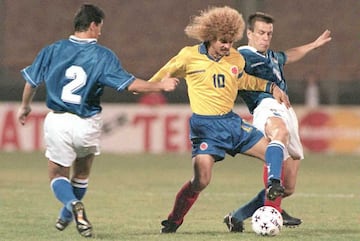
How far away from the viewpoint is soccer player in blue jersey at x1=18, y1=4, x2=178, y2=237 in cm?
813

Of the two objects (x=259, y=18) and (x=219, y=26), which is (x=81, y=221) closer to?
(x=219, y=26)

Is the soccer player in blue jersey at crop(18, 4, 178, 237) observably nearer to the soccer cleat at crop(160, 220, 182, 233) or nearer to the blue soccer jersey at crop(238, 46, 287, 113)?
the soccer cleat at crop(160, 220, 182, 233)

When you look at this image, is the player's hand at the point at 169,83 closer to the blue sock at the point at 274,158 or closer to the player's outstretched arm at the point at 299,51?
the blue sock at the point at 274,158

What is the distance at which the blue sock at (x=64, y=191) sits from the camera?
7938mm

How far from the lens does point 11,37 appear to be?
87.9 ft

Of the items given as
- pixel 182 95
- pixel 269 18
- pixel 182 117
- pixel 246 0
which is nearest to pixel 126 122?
pixel 182 117

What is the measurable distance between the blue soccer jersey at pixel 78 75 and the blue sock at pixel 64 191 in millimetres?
531

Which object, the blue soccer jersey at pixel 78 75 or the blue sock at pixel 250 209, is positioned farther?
the blue sock at pixel 250 209

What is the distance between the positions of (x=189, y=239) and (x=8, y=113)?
12.4m

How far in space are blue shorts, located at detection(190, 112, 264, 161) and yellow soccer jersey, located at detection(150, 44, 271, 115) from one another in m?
0.07

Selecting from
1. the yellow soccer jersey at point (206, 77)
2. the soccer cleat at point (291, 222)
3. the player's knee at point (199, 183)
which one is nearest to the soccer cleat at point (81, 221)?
the player's knee at point (199, 183)

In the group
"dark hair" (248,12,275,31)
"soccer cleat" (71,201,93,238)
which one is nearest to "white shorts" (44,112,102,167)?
"soccer cleat" (71,201,93,238)

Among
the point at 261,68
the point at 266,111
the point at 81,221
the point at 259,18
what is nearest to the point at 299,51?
the point at 259,18

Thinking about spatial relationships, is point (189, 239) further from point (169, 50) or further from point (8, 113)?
point (169, 50)
